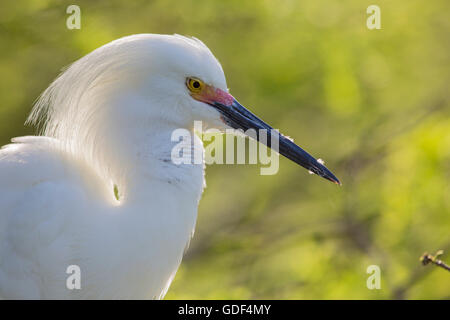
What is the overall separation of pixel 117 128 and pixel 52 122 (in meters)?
0.39

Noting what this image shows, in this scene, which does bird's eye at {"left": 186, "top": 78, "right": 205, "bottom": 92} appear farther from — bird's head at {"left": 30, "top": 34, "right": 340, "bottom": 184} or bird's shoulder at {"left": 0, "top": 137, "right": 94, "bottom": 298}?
bird's shoulder at {"left": 0, "top": 137, "right": 94, "bottom": 298}

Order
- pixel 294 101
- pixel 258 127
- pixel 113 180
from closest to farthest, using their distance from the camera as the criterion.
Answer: pixel 113 180 < pixel 258 127 < pixel 294 101

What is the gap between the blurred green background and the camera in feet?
17.2

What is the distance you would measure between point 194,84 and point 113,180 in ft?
1.77

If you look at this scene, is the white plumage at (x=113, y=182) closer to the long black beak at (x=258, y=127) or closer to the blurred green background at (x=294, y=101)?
the long black beak at (x=258, y=127)

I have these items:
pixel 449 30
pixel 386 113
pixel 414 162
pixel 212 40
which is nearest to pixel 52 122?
pixel 414 162

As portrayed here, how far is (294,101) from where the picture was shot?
5.71 meters

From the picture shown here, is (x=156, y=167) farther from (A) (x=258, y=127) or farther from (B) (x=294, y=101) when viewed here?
(B) (x=294, y=101)

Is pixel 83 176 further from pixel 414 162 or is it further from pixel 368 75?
pixel 368 75

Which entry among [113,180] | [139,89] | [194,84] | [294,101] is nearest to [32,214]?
[113,180]

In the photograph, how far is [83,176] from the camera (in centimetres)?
308
